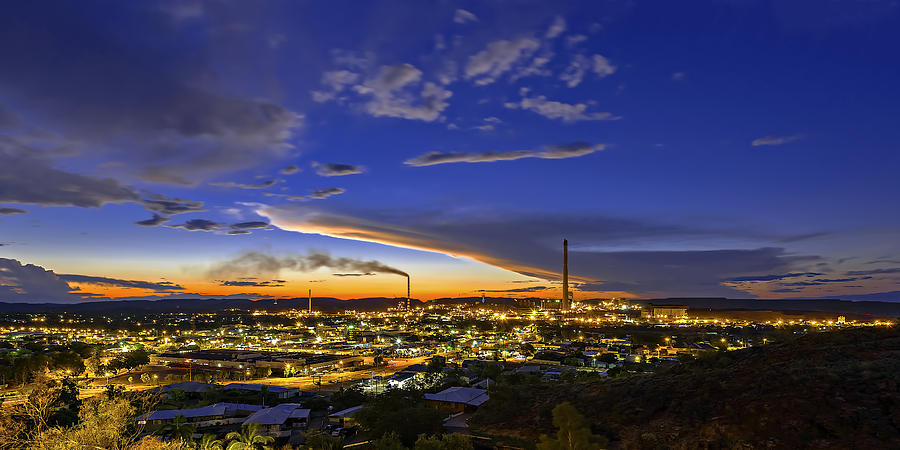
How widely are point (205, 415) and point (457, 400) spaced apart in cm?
1739

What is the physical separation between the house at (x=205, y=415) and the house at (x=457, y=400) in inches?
532

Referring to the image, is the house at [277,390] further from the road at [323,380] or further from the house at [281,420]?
the house at [281,420]

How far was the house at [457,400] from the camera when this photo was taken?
3661cm

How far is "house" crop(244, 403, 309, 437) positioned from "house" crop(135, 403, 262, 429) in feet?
7.54

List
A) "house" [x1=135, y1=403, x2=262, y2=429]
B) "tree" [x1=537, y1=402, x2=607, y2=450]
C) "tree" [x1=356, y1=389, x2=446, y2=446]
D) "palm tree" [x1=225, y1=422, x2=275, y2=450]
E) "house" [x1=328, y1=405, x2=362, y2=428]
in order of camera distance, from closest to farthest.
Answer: "tree" [x1=537, y1=402, x2=607, y2=450] → "palm tree" [x1=225, y1=422, x2=275, y2=450] → "tree" [x1=356, y1=389, x2=446, y2=446] → "house" [x1=328, y1=405, x2=362, y2=428] → "house" [x1=135, y1=403, x2=262, y2=429]

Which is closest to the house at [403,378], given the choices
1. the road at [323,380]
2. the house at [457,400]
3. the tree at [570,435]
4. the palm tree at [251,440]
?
the road at [323,380]

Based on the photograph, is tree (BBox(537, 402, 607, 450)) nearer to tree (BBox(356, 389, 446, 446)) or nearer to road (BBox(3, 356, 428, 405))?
tree (BBox(356, 389, 446, 446))

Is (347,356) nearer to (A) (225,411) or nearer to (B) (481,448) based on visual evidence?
(A) (225,411)

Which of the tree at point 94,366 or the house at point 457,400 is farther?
the tree at point 94,366

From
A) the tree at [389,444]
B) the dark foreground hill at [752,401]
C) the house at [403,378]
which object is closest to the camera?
the dark foreground hill at [752,401]

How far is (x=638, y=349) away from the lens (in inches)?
3487

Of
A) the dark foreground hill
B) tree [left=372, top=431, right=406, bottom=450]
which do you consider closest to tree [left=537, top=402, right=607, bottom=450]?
the dark foreground hill

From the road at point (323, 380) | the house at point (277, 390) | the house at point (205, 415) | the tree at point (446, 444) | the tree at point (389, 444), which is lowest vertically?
the road at point (323, 380)

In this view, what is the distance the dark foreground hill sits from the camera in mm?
21438
